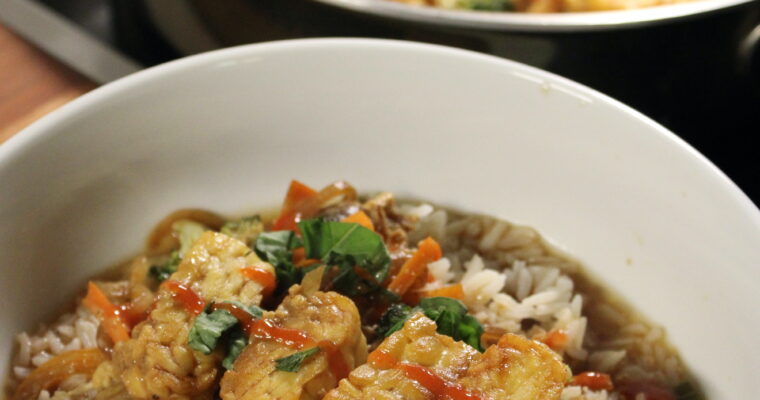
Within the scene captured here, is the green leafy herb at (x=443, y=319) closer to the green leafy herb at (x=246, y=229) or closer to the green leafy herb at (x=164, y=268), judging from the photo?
the green leafy herb at (x=246, y=229)

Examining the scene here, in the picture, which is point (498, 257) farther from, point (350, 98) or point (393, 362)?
point (393, 362)

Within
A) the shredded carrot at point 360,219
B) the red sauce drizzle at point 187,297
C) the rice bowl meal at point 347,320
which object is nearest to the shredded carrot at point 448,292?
the rice bowl meal at point 347,320

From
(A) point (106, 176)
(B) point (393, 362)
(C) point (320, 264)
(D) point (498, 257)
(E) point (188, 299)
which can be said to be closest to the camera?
(B) point (393, 362)

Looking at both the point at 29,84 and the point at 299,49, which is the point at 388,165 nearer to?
the point at 299,49

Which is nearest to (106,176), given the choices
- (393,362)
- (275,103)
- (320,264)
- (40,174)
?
(40,174)

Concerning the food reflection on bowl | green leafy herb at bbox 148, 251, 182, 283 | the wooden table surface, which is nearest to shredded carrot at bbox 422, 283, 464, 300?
green leafy herb at bbox 148, 251, 182, 283
